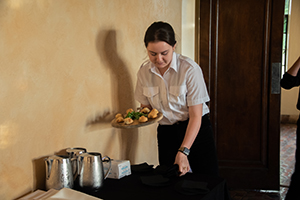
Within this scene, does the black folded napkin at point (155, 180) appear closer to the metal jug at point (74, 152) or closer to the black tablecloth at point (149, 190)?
the black tablecloth at point (149, 190)

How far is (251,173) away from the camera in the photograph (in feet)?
10.1

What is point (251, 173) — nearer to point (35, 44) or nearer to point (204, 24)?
point (204, 24)

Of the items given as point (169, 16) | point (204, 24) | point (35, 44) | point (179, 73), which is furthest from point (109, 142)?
point (204, 24)

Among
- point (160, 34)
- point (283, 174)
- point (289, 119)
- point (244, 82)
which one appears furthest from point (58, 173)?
point (289, 119)

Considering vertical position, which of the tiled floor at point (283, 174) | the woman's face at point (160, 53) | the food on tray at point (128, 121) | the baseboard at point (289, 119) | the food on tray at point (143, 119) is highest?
the woman's face at point (160, 53)

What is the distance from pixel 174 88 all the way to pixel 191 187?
68 centimetres

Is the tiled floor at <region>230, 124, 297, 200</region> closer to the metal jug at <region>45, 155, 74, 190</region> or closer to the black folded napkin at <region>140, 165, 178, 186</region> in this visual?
the black folded napkin at <region>140, 165, 178, 186</region>

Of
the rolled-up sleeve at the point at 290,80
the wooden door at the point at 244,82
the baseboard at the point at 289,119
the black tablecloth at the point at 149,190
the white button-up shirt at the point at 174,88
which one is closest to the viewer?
the black tablecloth at the point at 149,190

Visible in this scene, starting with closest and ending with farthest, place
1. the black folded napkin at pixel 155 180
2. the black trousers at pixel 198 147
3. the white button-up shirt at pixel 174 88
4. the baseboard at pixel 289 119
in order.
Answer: the black folded napkin at pixel 155 180
the white button-up shirt at pixel 174 88
the black trousers at pixel 198 147
the baseboard at pixel 289 119

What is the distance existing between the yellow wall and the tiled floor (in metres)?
1.27

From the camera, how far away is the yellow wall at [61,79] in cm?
133

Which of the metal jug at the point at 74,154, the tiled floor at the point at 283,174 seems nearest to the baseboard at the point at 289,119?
the tiled floor at the point at 283,174

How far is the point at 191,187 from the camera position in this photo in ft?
4.39

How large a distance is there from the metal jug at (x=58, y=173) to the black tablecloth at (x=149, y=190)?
0.28 feet
